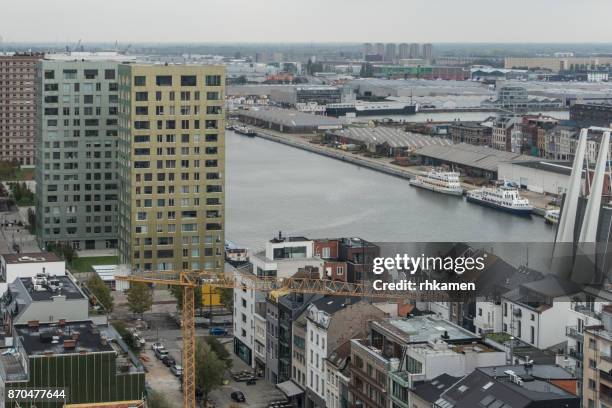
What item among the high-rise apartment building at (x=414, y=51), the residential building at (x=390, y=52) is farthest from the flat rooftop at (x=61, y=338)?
the high-rise apartment building at (x=414, y=51)

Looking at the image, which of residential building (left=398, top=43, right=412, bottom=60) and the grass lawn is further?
residential building (left=398, top=43, right=412, bottom=60)

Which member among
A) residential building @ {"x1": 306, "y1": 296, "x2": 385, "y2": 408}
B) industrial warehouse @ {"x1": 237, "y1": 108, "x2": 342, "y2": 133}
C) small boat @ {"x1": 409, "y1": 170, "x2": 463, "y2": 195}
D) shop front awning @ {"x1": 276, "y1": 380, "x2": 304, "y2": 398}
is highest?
residential building @ {"x1": 306, "y1": 296, "x2": 385, "y2": 408}

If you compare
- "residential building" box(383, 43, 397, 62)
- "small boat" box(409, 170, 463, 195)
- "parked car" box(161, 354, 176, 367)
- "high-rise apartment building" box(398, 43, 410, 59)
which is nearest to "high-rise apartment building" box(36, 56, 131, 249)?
"parked car" box(161, 354, 176, 367)

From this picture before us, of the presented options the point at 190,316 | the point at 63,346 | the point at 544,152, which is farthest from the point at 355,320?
the point at 544,152

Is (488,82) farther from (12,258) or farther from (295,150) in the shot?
(12,258)

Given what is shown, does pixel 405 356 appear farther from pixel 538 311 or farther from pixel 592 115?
pixel 592 115

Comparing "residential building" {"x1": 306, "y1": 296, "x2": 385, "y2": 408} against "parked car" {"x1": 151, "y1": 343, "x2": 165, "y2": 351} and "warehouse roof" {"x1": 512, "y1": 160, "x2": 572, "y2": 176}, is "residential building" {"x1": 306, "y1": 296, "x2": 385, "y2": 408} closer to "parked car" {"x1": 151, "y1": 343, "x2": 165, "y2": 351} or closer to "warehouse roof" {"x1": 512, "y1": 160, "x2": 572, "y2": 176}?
"parked car" {"x1": 151, "y1": 343, "x2": 165, "y2": 351}

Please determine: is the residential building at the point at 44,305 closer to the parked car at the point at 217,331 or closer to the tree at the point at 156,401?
the tree at the point at 156,401

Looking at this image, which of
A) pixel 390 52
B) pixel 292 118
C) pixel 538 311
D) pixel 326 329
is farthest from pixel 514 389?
pixel 390 52
